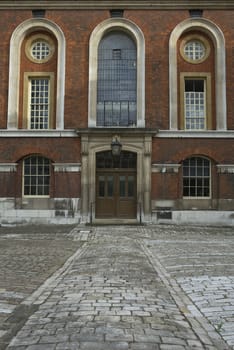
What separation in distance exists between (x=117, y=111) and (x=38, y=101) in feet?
13.5

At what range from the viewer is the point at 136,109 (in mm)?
21484

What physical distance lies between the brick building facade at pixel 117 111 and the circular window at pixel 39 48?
5cm

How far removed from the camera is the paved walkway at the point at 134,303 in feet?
13.9

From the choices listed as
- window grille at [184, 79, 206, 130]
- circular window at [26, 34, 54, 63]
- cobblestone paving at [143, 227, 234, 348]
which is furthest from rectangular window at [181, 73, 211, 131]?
cobblestone paving at [143, 227, 234, 348]

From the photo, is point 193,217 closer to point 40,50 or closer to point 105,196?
point 105,196

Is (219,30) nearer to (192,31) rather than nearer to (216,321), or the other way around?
(192,31)

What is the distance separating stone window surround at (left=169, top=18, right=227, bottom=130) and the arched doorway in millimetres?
2922

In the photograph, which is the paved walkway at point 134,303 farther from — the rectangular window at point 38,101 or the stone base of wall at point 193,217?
the rectangular window at point 38,101

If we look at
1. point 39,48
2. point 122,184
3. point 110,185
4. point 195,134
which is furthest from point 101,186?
point 39,48

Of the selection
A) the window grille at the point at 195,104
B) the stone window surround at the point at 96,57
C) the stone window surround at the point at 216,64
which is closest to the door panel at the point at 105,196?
the stone window surround at the point at 96,57

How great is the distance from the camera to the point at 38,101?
21.9m

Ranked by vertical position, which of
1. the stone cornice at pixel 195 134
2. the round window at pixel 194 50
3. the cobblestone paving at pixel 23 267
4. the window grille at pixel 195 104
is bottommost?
Answer: the cobblestone paving at pixel 23 267

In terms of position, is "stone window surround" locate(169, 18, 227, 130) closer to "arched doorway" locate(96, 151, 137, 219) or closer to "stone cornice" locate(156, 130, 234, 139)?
"stone cornice" locate(156, 130, 234, 139)

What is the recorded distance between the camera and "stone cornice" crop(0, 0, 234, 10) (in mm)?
21453
